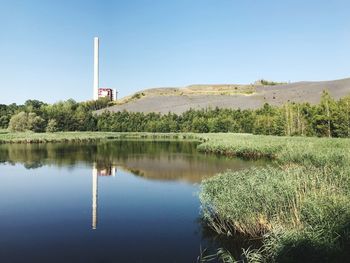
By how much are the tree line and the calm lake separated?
2715 cm

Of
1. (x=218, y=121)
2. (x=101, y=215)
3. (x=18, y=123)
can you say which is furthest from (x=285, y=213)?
(x=18, y=123)

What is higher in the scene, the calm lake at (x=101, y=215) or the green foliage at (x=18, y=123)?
the green foliage at (x=18, y=123)

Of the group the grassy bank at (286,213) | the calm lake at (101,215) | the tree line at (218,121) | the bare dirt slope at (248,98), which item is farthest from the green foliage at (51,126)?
the grassy bank at (286,213)

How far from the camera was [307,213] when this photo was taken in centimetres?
1015

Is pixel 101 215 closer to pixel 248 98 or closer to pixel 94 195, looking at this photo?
pixel 94 195

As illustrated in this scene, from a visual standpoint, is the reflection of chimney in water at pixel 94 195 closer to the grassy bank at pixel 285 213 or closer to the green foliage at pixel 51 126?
the grassy bank at pixel 285 213

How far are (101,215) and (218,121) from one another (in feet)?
239

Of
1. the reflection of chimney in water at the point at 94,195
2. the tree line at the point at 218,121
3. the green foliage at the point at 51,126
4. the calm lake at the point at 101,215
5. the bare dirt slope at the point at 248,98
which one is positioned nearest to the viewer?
the calm lake at the point at 101,215

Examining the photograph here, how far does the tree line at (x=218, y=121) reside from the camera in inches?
1981

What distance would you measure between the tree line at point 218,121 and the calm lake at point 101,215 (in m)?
27.1

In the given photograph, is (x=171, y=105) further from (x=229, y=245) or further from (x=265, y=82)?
(x=229, y=245)

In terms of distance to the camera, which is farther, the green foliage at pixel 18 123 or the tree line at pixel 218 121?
the green foliage at pixel 18 123

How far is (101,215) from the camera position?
1544 cm

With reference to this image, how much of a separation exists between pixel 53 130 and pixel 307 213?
272 feet
